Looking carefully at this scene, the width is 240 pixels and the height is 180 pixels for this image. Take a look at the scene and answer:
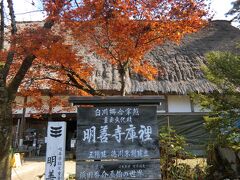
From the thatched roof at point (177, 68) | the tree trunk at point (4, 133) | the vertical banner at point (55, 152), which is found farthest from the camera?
the thatched roof at point (177, 68)

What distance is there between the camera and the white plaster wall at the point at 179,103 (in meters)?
13.4

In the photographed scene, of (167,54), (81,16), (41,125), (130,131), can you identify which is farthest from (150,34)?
(41,125)

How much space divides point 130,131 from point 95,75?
30.8 feet

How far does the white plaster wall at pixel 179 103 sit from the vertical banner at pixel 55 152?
8.54 metres

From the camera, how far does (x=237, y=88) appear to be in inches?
284

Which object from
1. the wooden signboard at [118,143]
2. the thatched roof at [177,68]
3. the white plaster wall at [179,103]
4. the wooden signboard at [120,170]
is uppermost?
the thatched roof at [177,68]

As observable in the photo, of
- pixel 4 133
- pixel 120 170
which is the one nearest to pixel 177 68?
pixel 4 133

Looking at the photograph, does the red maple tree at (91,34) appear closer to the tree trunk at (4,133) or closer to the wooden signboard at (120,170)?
A: the tree trunk at (4,133)

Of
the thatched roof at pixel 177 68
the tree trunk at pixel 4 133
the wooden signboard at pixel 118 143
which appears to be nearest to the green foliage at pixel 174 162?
the wooden signboard at pixel 118 143

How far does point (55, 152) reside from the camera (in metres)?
5.55

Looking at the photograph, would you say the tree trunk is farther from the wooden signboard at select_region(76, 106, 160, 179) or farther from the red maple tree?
the wooden signboard at select_region(76, 106, 160, 179)

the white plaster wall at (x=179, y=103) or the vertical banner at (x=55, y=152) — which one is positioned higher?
the white plaster wall at (x=179, y=103)

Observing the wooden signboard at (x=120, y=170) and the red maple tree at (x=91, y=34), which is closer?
the wooden signboard at (x=120, y=170)

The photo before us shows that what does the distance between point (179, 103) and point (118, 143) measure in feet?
29.4
